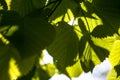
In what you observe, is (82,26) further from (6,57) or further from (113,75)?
(6,57)

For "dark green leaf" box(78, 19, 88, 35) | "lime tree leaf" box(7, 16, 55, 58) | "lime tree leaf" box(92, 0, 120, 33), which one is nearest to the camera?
"lime tree leaf" box(7, 16, 55, 58)

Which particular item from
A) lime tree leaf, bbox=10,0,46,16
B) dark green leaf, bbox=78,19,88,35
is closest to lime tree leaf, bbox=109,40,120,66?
dark green leaf, bbox=78,19,88,35

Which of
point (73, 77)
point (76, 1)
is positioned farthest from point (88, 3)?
point (73, 77)

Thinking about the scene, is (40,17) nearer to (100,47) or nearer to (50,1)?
(50,1)

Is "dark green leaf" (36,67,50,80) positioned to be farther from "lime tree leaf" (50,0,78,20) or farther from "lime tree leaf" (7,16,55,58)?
"lime tree leaf" (7,16,55,58)

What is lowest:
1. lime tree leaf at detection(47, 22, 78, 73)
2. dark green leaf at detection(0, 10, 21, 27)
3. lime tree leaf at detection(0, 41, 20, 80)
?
lime tree leaf at detection(47, 22, 78, 73)

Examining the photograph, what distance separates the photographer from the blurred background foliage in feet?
1.92

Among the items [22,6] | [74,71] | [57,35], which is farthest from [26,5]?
[74,71]

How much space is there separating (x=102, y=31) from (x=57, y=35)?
120 mm

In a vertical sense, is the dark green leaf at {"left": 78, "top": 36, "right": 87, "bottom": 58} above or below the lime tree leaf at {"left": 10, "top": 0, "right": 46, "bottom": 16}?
below

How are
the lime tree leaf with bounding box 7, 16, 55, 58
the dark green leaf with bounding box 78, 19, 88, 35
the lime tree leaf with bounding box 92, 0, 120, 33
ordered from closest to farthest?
the lime tree leaf with bounding box 7, 16, 55, 58, the lime tree leaf with bounding box 92, 0, 120, 33, the dark green leaf with bounding box 78, 19, 88, 35

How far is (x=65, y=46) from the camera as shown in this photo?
86cm

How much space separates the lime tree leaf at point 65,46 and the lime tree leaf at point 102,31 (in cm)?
5

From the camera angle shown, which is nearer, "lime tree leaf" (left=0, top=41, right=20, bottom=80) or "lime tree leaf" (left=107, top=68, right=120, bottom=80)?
"lime tree leaf" (left=0, top=41, right=20, bottom=80)
